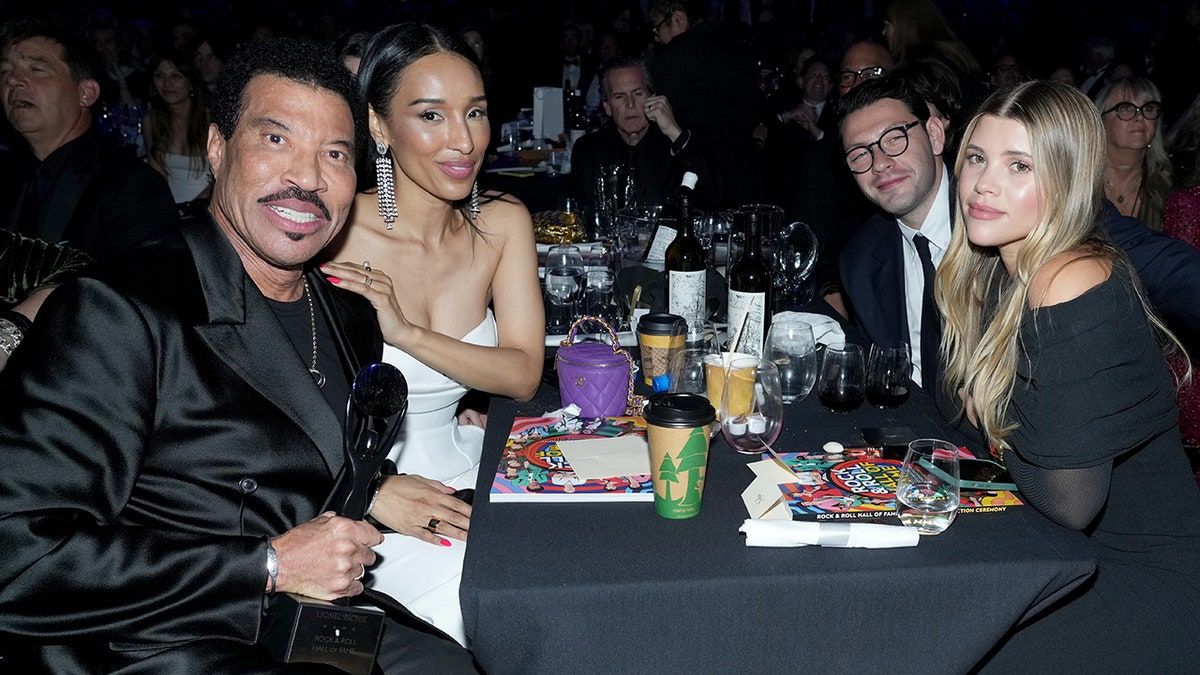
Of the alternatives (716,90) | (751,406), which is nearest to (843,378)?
(751,406)

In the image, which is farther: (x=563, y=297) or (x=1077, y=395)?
(x=563, y=297)

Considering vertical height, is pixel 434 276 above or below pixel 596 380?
above

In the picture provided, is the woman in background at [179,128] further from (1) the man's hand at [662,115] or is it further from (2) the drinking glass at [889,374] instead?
(2) the drinking glass at [889,374]

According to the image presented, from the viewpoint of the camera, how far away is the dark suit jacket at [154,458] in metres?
1.24

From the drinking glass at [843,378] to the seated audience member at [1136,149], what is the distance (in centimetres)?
213

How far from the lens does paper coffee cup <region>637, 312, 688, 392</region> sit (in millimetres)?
2051

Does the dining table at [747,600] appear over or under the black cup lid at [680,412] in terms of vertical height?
under

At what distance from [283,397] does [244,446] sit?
0.33 feet

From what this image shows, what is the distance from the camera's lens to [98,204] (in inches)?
119

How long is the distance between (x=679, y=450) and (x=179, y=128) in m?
4.77

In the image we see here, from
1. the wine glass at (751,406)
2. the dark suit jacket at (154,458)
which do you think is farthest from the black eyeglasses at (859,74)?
the dark suit jacket at (154,458)

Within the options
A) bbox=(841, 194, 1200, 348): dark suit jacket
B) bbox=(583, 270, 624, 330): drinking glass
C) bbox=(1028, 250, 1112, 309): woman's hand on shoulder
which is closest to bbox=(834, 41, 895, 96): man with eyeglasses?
bbox=(841, 194, 1200, 348): dark suit jacket

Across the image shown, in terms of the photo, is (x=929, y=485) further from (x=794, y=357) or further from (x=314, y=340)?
(x=314, y=340)

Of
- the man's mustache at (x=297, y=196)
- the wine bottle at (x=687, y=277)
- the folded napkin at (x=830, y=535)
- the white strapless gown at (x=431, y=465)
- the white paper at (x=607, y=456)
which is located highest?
the man's mustache at (x=297, y=196)
